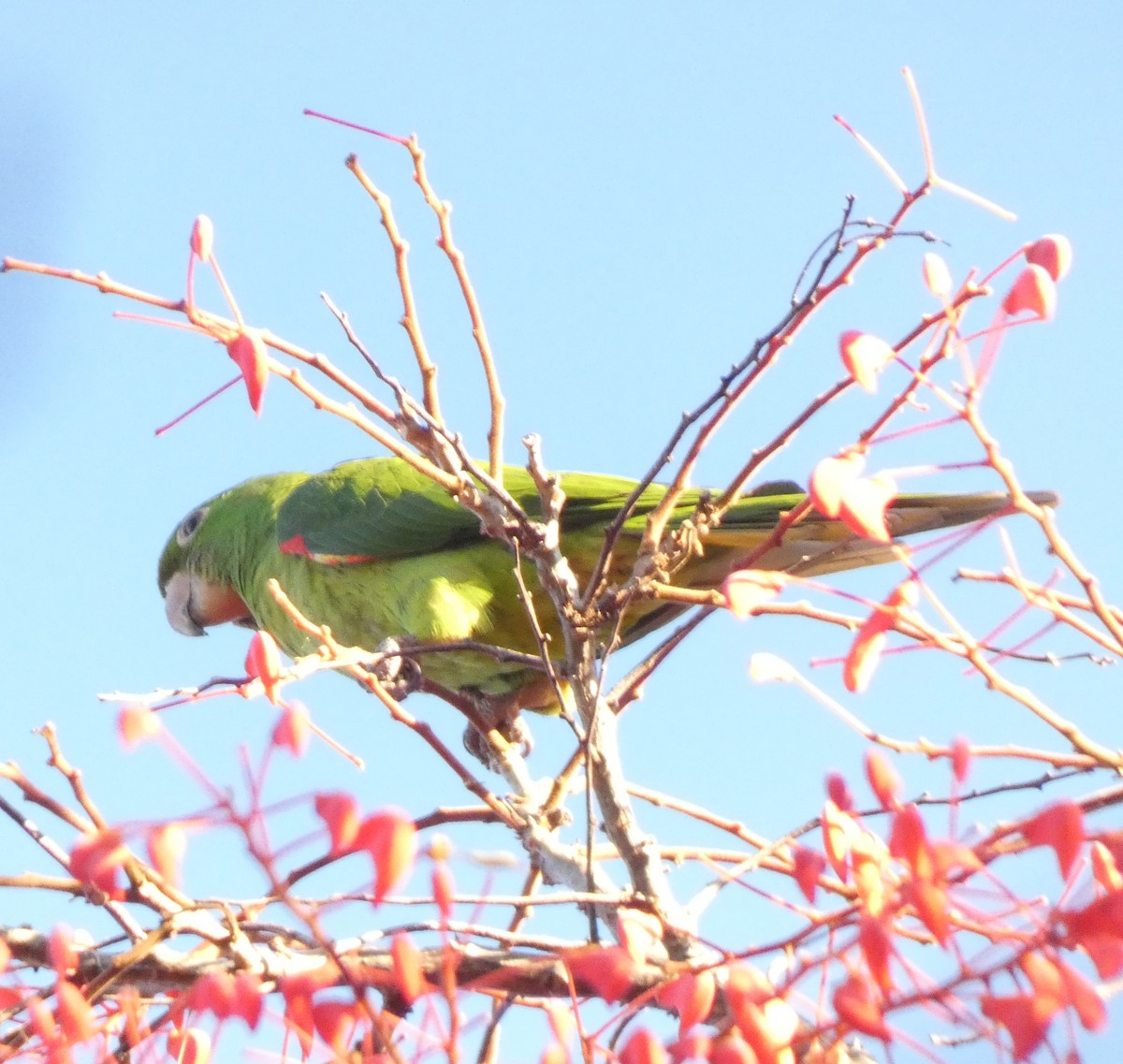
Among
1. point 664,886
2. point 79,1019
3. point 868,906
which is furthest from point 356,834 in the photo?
point 664,886

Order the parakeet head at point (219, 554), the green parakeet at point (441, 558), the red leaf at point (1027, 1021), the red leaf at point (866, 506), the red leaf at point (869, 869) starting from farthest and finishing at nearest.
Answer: the parakeet head at point (219, 554) → the green parakeet at point (441, 558) → the red leaf at point (869, 869) → the red leaf at point (866, 506) → the red leaf at point (1027, 1021)

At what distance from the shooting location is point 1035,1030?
101cm

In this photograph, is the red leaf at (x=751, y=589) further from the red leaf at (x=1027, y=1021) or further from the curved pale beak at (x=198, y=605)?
the curved pale beak at (x=198, y=605)

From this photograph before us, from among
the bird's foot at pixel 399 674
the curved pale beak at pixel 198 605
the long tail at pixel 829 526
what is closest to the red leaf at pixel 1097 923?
the long tail at pixel 829 526

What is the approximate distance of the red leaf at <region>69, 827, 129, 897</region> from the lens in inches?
46.1

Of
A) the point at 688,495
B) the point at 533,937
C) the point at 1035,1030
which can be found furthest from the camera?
the point at 688,495

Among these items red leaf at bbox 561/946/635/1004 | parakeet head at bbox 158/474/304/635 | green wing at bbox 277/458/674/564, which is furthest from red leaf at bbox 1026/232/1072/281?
parakeet head at bbox 158/474/304/635

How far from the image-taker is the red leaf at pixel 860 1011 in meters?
1.10

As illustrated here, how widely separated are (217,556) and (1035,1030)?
4.56m

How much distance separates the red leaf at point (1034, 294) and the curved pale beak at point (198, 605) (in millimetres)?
4393

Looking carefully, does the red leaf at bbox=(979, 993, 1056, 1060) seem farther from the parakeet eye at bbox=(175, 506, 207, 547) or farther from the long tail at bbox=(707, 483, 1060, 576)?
the parakeet eye at bbox=(175, 506, 207, 547)

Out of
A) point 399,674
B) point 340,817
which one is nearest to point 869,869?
point 340,817

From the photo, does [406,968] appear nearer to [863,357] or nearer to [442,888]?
[442,888]

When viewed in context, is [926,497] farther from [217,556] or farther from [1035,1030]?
[217,556]
